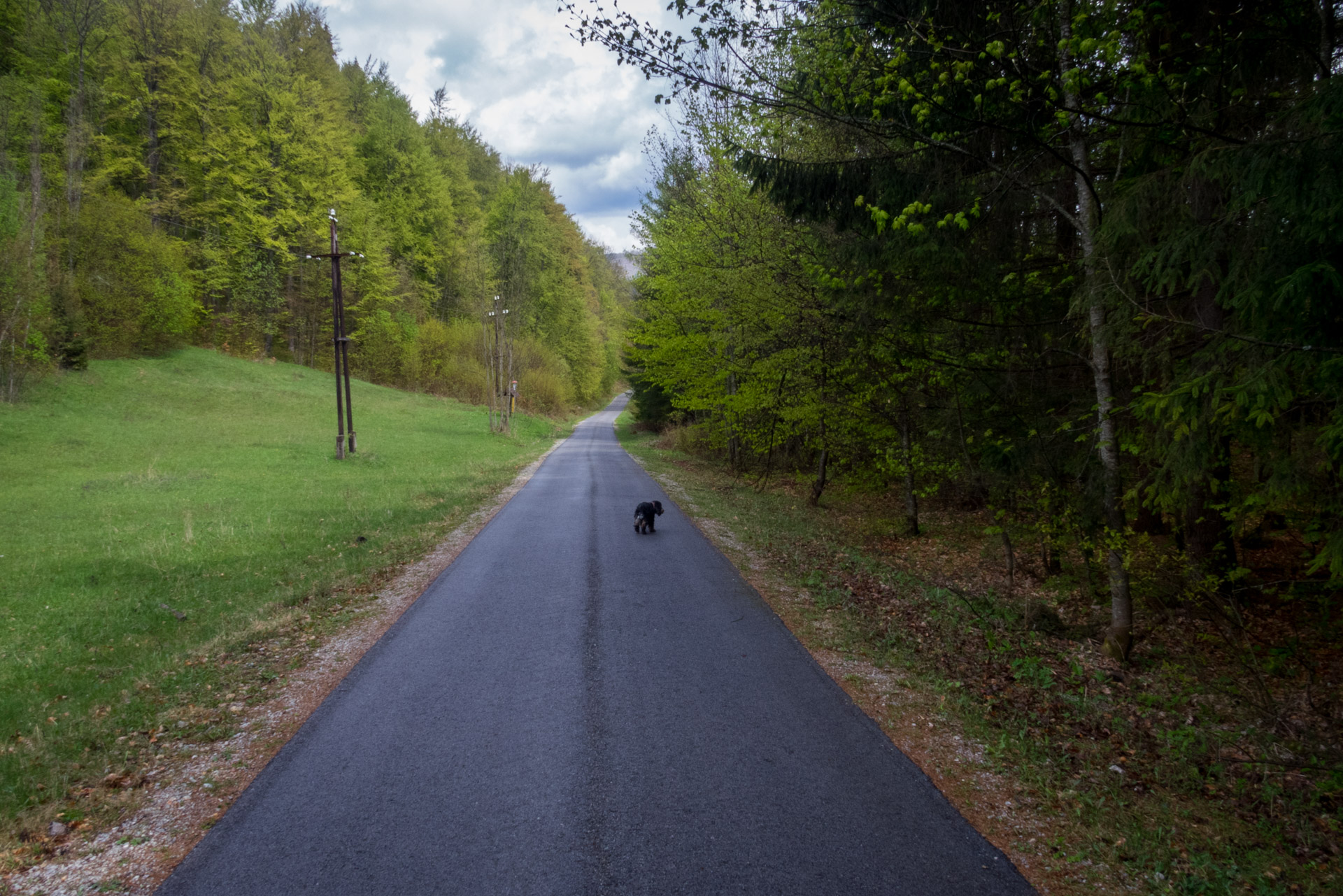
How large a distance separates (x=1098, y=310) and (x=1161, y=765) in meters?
3.93

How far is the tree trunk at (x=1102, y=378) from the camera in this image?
591cm

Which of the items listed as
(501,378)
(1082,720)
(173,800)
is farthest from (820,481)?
(501,378)

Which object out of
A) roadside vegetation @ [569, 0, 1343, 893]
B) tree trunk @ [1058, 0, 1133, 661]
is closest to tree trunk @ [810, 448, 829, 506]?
roadside vegetation @ [569, 0, 1343, 893]

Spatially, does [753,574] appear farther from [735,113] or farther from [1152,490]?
[735,113]

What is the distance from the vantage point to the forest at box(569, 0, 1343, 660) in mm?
4438

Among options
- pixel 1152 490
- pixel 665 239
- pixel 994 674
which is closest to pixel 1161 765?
pixel 994 674

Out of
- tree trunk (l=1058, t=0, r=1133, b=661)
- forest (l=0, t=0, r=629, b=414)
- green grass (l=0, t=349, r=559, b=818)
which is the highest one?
forest (l=0, t=0, r=629, b=414)

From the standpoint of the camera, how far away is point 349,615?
7840mm

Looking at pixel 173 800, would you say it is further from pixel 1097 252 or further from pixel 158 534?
pixel 158 534

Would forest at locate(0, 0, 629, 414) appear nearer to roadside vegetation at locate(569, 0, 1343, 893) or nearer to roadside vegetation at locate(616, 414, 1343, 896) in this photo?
roadside vegetation at locate(569, 0, 1343, 893)

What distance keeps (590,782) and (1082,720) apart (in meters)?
3.99

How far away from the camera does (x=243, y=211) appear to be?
40.6m

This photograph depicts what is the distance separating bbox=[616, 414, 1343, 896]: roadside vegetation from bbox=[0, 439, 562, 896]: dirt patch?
4.54m

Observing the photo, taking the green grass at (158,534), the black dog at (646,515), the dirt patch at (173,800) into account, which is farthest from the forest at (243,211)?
the dirt patch at (173,800)
